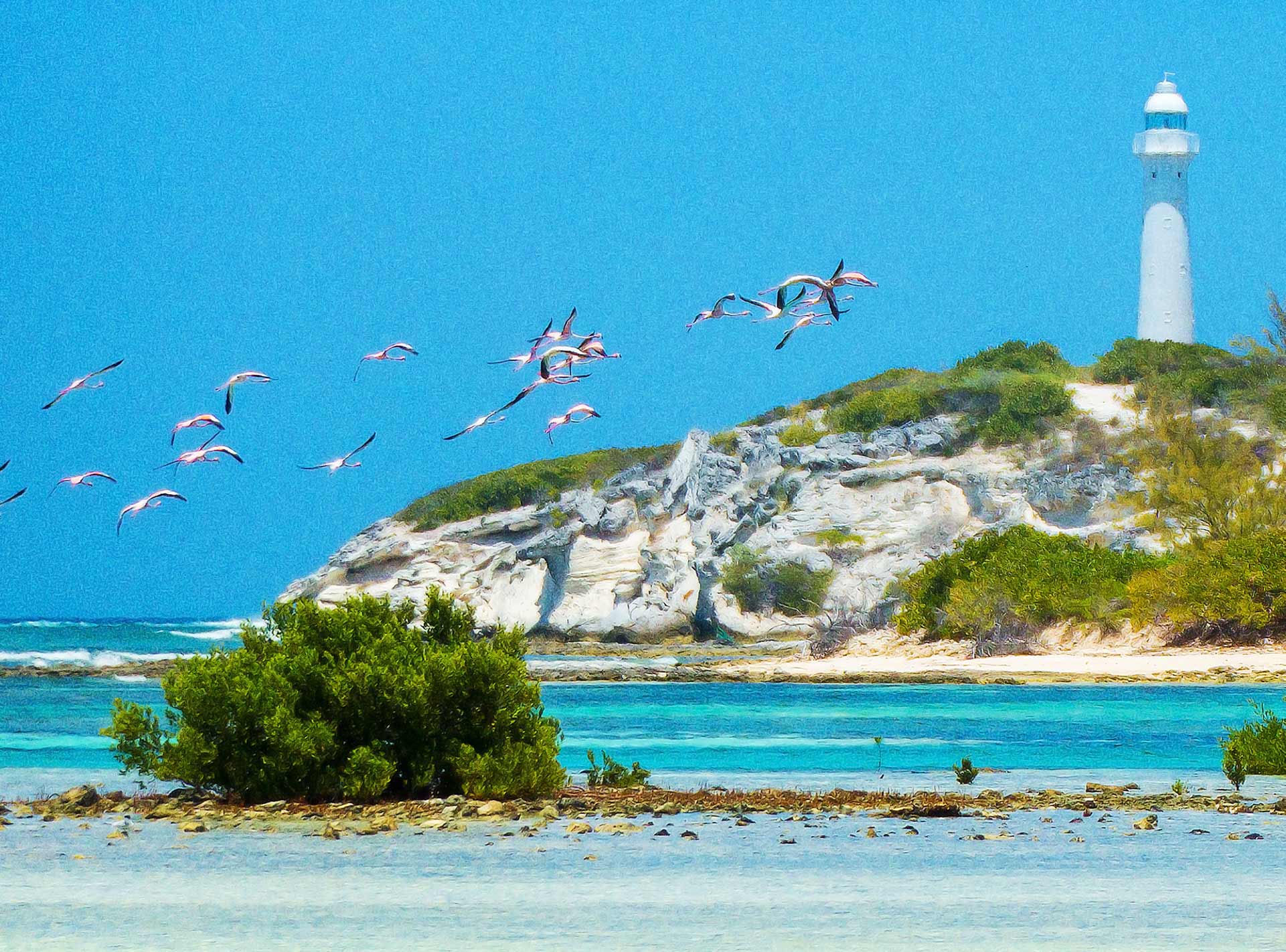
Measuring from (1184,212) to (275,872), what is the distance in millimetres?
72085

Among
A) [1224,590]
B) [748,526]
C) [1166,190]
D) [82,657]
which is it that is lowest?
[82,657]

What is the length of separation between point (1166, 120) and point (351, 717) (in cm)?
6985

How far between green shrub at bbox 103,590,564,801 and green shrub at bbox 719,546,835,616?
5114 centimetres

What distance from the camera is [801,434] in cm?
8000

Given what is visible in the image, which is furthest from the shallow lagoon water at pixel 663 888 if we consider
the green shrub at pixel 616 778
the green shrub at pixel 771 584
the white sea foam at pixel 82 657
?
the white sea foam at pixel 82 657

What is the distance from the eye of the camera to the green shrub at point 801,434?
7944cm

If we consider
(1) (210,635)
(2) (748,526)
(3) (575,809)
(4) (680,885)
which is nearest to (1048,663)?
(2) (748,526)

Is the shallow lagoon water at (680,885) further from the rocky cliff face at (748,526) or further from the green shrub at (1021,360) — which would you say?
the green shrub at (1021,360)

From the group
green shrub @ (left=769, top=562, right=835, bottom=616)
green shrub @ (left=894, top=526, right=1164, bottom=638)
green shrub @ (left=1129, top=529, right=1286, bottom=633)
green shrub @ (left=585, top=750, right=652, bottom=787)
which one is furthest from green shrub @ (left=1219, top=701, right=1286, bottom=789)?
green shrub @ (left=769, top=562, right=835, bottom=616)

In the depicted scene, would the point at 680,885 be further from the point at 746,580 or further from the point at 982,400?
the point at 982,400

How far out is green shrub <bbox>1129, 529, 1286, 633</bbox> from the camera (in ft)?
166

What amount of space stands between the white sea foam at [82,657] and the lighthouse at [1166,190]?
45.6 meters

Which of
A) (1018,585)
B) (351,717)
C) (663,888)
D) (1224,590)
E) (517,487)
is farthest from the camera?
(517,487)

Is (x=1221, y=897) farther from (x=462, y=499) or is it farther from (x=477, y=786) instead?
(x=462, y=499)
